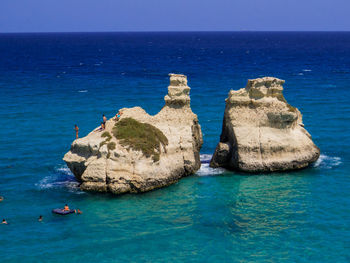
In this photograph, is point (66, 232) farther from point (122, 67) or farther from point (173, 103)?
point (122, 67)

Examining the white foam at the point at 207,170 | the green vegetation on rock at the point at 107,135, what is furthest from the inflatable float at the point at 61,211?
the white foam at the point at 207,170

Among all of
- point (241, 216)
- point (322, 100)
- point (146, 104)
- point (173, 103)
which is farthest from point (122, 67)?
point (241, 216)

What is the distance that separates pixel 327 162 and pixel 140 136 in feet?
62.3

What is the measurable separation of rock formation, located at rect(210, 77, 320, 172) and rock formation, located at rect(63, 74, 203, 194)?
11.2ft

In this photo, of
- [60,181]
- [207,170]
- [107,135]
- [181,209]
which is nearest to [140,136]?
[107,135]

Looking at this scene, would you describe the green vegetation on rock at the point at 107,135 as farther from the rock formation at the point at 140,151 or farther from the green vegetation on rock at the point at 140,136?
the green vegetation on rock at the point at 140,136

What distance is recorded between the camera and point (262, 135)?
4591 cm

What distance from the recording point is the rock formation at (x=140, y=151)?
4116 cm

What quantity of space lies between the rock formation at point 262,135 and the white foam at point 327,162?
1389 millimetres

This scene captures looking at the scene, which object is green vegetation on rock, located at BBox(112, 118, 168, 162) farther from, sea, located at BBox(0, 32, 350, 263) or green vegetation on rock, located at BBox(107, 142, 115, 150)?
Answer: sea, located at BBox(0, 32, 350, 263)

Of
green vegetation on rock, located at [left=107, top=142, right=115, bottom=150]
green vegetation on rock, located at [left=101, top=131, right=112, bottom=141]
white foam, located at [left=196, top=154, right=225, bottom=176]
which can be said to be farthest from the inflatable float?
white foam, located at [left=196, top=154, right=225, bottom=176]

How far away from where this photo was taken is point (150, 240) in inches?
1350

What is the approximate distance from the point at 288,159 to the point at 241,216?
10496mm

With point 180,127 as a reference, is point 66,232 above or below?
below
